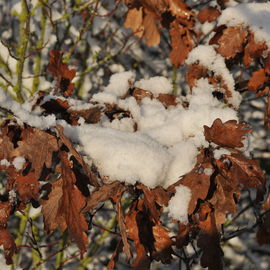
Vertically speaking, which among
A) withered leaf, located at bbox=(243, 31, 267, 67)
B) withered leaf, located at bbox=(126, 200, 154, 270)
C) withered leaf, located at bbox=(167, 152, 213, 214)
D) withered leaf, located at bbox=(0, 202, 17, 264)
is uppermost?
withered leaf, located at bbox=(243, 31, 267, 67)

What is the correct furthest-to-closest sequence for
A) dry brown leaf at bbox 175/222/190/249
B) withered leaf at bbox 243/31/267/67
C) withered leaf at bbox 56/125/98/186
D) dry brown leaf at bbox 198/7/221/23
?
dry brown leaf at bbox 198/7/221/23 < withered leaf at bbox 243/31/267/67 < dry brown leaf at bbox 175/222/190/249 < withered leaf at bbox 56/125/98/186

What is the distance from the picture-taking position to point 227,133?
37.5 inches

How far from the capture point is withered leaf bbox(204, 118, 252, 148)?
95 centimetres

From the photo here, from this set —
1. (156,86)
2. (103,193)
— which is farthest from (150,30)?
(103,193)

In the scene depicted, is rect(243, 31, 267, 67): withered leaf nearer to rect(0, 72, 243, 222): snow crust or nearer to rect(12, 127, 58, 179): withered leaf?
rect(0, 72, 243, 222): snow crust

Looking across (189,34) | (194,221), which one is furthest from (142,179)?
(189,34)

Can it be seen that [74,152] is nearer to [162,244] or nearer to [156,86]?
[162,244]

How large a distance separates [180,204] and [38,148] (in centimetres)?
41

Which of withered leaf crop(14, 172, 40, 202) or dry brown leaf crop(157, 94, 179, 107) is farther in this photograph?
dry brown leaf crop(157, 94, 179, 107)

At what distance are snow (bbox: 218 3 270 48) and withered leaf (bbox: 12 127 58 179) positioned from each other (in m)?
0.92

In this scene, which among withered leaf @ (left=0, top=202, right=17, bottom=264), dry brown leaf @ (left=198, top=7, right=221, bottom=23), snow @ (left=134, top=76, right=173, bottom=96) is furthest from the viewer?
dry brown leaf @ (left=198, top=7, right=221, bottom=23)

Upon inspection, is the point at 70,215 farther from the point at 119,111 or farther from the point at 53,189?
the point at 119,111

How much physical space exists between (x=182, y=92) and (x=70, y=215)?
2.23m

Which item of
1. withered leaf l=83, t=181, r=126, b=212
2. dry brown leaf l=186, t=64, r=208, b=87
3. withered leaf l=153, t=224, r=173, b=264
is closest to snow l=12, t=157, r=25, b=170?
withered leaf l=83, t=181, r=126, b=212
